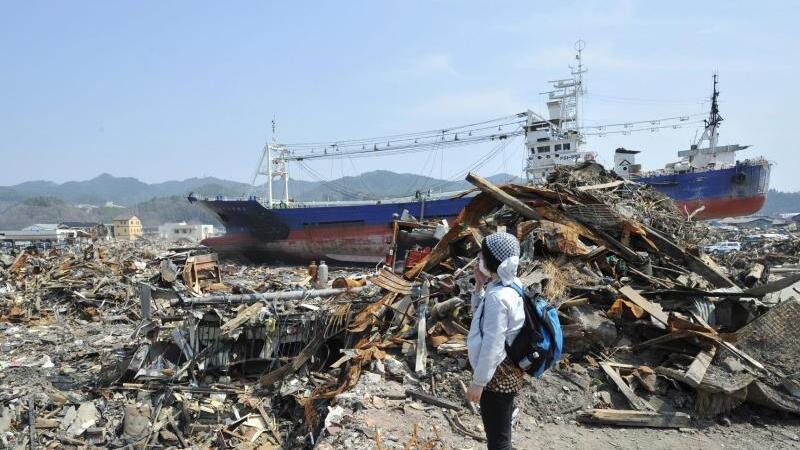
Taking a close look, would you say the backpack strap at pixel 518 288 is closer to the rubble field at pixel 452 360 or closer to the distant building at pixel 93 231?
the rubble field at pixel 452 360

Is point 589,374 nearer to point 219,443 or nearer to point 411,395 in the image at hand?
point 411,395

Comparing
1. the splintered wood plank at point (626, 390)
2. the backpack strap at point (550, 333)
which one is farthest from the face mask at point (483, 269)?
the splintered wood plank at point (626, 390)

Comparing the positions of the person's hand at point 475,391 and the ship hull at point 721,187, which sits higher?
the ship hull at point 721,187

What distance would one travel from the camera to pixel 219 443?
19.0ft

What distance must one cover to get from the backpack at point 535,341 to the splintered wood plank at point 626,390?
253 cm

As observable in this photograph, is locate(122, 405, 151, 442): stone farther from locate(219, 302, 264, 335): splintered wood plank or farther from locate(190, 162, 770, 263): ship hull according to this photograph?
locate(190, 162, 770, 263): ship hull

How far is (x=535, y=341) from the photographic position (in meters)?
2.47

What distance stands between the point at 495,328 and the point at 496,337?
43 mm

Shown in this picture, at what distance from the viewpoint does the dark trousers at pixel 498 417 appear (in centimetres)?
259

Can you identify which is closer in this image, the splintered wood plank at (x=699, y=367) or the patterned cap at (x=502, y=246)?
the patterned cap at (x=502, y=246)

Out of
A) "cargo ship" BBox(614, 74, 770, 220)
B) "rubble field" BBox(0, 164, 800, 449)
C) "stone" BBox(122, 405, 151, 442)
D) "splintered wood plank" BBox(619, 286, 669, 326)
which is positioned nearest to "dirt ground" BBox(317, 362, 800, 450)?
"rubble field" BBox(0, 164, 800, 449)

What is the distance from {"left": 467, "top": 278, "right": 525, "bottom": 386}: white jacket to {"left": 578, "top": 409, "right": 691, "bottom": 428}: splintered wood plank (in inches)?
93.9

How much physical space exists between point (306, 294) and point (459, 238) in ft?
8.31

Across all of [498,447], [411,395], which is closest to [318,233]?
[411,395]
